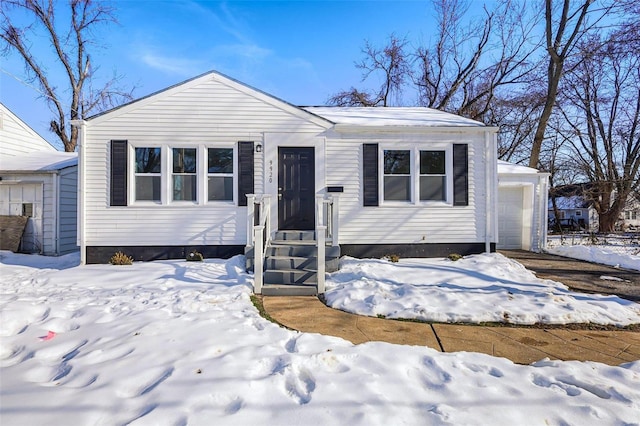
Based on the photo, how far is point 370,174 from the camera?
737 cm

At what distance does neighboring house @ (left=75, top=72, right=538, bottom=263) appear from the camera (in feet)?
23.0

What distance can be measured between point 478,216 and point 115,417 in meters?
7.84

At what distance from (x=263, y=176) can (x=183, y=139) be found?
205 cm

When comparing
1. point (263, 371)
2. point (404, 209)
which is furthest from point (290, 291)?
point (404, 209)

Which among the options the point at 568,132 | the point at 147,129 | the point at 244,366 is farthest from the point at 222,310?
the point at 568,132

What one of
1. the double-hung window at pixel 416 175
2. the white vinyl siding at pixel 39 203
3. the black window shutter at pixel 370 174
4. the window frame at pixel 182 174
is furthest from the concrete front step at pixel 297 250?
the white vinyl siding at pixel 39 203

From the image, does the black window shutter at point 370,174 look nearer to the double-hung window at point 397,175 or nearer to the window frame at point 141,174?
the double-hung window at point 397,175

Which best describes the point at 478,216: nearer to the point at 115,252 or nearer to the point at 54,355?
the point at 54,355

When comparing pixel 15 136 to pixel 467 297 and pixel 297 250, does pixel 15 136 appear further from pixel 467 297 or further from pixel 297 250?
pixel 467 297

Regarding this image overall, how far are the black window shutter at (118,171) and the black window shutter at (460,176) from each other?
7.82 metres

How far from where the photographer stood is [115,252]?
277 inches

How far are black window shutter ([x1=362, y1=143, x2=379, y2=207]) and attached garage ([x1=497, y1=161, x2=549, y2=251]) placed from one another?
4.57 meters

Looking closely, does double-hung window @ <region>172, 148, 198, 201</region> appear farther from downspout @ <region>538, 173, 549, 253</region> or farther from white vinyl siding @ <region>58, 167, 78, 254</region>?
downspout @ <region>538, 173, 549, 253</region>

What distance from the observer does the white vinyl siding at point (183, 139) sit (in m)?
6.98
